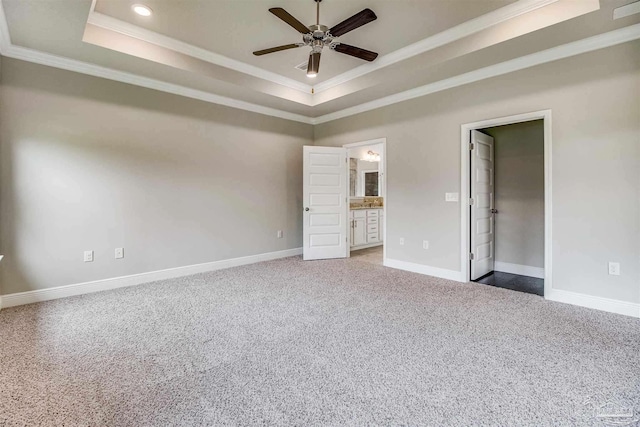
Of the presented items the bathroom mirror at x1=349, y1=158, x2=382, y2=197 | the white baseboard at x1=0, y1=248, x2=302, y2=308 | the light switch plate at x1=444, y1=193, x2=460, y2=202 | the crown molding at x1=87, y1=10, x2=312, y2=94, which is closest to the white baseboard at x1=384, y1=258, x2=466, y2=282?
the light switch plate at x1=444, y1=193, x2=460, y2=202

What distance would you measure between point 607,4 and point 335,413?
369 cm

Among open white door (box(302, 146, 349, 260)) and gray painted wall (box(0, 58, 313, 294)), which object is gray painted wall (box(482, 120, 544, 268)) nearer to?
open white door (box(302, 146, 349, 260))

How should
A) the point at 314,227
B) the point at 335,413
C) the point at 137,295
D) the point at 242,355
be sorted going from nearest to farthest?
1. the point at 335,413
2. the point at 242,355
3. the point at 137,295
4. the point at 314,227

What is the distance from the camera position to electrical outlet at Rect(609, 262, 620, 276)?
277 cm

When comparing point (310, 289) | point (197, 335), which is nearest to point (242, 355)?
point (197, 335)

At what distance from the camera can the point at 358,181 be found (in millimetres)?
7262

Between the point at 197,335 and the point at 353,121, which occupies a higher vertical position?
the point at 353,121

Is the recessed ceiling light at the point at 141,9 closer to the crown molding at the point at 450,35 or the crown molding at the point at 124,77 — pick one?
the crown molding at the point at 124,77

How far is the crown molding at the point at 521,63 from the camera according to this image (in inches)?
107

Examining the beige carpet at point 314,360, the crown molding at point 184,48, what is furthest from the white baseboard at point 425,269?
the crown molding at point 184,48

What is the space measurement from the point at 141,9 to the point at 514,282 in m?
5.41

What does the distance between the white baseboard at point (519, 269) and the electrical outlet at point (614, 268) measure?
1.39m

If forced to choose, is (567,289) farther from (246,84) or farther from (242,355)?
(246,84)

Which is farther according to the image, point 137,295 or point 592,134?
point 137,295
